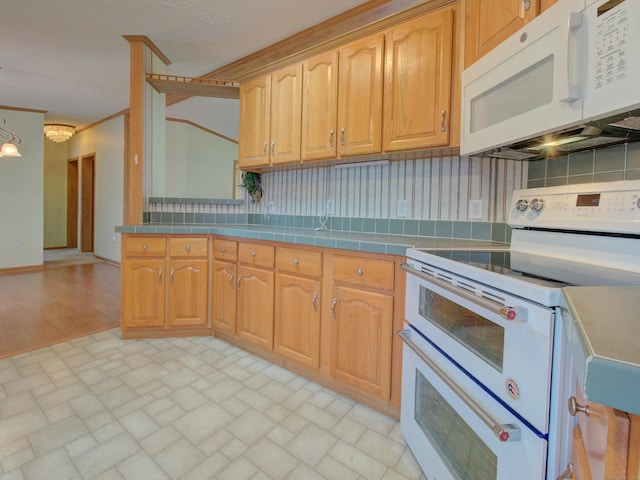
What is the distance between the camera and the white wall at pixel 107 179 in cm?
555

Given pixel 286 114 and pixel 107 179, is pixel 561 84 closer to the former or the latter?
pixel 286 114

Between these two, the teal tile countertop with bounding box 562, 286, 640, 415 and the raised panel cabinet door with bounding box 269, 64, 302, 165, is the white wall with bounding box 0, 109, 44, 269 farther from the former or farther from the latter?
the teal tile countertop with bounding box 562, 286, 640, 415

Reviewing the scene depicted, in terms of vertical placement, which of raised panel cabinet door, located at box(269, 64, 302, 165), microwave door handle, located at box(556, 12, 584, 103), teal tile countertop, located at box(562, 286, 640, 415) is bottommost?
teal tile countertop, located at box(562, 286, 640, 415)

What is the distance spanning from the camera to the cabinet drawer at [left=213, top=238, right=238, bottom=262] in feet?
8.08

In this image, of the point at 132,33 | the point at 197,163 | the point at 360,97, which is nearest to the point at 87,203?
the point at 197,163

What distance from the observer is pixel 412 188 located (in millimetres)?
2215

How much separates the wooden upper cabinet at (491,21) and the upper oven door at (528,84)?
97 millimetres

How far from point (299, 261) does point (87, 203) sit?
670 cm

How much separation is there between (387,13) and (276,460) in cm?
280

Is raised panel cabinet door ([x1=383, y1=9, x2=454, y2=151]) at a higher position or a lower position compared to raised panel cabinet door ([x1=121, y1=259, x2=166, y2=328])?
higher

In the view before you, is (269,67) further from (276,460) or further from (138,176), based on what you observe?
(276,460)

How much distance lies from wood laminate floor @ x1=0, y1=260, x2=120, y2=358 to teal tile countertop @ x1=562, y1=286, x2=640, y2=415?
3201mm

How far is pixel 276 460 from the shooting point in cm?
141

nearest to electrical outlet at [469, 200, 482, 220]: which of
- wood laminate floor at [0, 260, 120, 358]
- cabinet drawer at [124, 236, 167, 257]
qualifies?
cabinet drawer at [124, 236, 167, 257]
